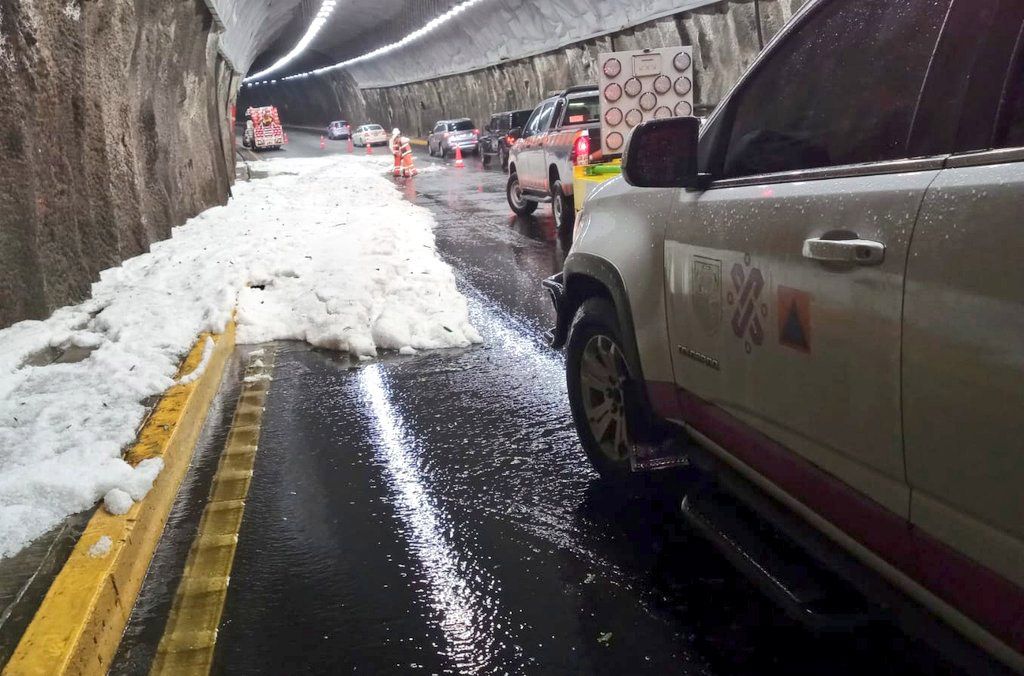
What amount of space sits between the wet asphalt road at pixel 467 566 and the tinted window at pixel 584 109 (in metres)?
8.65

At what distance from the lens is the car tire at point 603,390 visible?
3836 mm

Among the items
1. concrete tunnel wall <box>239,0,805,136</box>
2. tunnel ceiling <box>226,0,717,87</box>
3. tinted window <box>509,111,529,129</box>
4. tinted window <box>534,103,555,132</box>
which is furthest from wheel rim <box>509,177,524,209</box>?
tinted window <box>509,111,529,129</box>

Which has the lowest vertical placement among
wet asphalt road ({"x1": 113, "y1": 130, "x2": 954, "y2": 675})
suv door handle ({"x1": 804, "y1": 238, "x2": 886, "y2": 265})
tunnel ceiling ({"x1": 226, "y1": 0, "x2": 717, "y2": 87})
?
wet asphalt road ({"x1": 113, "y1": 130, "x2": 954, "y2": 675})

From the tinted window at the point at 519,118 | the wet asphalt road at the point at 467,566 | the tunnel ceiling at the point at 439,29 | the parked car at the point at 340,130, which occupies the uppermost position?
the tunnel ceiling at the point at 439,29

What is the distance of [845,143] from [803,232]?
32cm

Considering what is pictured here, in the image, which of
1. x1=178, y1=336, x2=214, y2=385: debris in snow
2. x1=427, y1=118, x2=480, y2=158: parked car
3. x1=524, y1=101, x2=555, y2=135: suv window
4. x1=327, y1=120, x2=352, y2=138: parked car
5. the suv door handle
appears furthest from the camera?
x1=327, y1=120, x2=352, y2=138: parked car

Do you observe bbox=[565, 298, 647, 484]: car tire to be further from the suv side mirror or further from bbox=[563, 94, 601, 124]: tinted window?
bbox=[563, 94, 601, 124]: tinted window

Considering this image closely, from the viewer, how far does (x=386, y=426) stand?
5473 millimetres

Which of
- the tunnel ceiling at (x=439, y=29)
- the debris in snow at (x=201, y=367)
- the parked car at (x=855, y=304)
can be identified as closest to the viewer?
the parked car at (x=855, y=304)

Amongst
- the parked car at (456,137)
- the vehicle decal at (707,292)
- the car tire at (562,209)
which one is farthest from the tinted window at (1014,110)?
the parked car at (456,137)

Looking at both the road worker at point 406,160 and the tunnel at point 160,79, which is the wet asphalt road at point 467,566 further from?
the road worker at point 406,160

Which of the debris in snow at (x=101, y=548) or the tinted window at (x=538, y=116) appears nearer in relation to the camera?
the debris in snow at (x=101, y=548)

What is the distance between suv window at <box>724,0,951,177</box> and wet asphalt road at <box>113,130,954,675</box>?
135 centimetres

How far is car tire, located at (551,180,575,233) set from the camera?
13367 mm
